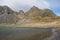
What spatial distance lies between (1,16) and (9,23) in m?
13.5

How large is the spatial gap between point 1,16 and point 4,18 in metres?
4.80

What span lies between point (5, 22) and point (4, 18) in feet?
16.8

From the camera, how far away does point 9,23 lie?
197625 mm

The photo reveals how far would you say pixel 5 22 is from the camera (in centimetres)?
19950

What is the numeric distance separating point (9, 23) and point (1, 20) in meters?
10.3

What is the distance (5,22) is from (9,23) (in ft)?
18.5

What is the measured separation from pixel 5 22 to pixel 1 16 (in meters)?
8.95

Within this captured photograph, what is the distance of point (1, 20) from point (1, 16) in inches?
234

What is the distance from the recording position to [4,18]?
652ft

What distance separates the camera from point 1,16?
199875 mm
